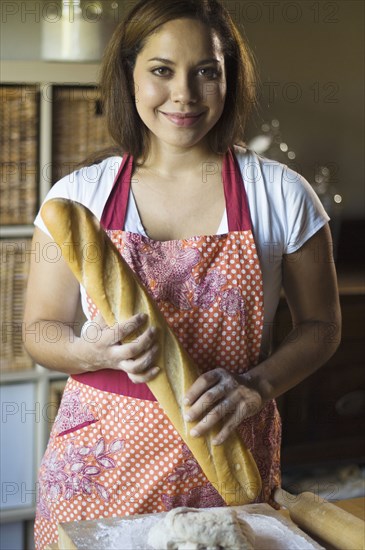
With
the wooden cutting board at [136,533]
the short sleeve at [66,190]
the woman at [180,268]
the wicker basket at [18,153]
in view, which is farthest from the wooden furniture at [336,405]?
the wooden cutting board at [136,533]

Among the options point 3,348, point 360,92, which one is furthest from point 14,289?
point 360,92

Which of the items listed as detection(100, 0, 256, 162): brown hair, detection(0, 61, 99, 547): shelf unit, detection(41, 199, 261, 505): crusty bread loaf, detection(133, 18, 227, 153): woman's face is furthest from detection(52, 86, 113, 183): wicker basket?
detection(41, 199, 261, 505): crusty bread loaf

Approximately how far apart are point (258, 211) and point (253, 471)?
463mm

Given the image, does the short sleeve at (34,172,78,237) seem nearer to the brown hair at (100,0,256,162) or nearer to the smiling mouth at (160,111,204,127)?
the brown hair at (100,0,256,162)

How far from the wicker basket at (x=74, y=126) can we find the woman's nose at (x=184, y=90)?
102 centimetres

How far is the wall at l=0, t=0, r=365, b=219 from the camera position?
3240 mm

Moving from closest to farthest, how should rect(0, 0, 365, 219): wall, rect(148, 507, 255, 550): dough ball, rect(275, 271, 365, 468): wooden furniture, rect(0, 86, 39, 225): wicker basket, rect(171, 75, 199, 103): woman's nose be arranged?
1. rect(148, 507, 255, 550): dough ball
2. rect(171, 75, 199, 103): woman's nose
3. rect(0, 86, 39, 225): wicker basket
4. rect(275, 271, 365, 468): wooden furniture
5. rect(0, 0, 365, 219): wall

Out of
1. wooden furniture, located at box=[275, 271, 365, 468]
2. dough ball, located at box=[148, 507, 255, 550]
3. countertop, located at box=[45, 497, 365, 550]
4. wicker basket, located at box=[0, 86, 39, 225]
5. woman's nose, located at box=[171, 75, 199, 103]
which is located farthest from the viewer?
wooden furniture, located at box=[275, 271, 365, 468]

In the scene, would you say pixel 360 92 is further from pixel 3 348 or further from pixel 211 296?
pixel 211 296

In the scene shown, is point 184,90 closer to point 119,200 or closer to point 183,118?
point 183,118

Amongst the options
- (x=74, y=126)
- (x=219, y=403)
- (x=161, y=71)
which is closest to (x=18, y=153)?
(x=74, y=126)

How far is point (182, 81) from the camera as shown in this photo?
140 cm

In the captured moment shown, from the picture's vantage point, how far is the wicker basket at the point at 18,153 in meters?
2.39

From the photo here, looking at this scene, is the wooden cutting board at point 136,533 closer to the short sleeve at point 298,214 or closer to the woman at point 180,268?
the woman at point 180,268
